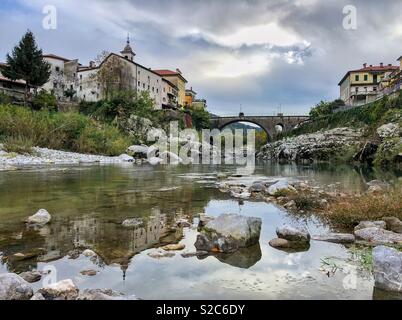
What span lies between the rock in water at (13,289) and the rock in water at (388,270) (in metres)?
4.53

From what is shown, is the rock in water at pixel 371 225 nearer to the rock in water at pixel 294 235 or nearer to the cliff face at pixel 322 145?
the rock in water at pixel 294 235

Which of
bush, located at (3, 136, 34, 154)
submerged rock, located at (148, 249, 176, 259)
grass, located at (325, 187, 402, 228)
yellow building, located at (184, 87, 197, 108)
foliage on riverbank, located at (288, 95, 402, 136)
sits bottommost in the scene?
submerged rock, located at (148, 249, 176, 259)

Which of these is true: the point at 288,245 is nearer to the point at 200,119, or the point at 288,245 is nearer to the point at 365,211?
the point at 365,211

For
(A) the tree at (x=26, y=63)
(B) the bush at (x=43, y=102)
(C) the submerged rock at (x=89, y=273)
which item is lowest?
(C) the submerged rock at (x=89, y=273)

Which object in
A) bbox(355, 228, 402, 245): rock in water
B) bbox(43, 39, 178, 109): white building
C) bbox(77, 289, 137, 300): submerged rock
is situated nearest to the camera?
bbox(77, 289, 137, 300): submerged rock

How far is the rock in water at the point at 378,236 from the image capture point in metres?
7.32

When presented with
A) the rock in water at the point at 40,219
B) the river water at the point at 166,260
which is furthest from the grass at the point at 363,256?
the rock in water at the point at 40,219

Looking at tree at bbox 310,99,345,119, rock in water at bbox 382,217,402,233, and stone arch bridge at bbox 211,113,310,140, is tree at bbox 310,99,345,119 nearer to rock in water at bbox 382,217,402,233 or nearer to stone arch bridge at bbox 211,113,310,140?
stone arch bridge at bbox 211,113,310,140

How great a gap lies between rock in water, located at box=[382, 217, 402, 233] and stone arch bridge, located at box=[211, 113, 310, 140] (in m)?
85.5

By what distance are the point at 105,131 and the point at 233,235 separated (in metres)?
46.4

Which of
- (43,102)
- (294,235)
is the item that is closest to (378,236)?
(294,235)

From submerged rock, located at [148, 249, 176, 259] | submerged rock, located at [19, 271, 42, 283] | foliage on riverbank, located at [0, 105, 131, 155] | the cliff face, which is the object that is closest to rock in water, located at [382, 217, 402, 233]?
submerged rock, located at [148, 249, 176, 259]

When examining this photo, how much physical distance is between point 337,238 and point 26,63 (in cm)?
5790

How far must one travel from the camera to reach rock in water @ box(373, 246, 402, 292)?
5.09 metres
